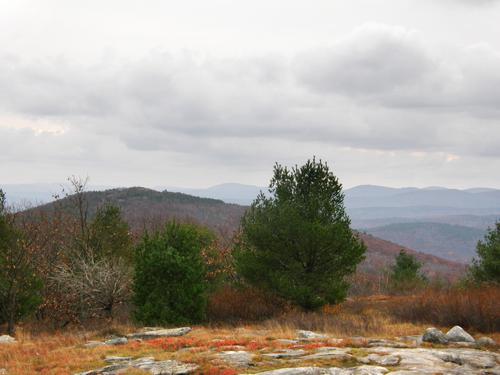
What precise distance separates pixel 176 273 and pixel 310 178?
891 centimetres

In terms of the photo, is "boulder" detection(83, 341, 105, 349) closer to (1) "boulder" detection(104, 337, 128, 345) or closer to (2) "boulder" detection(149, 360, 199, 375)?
(1) "boulder" detection(104, 337, 128, 345)

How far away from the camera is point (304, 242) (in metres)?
25.4

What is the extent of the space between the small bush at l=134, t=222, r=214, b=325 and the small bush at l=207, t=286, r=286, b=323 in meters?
2.75

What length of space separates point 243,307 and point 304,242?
15.7 feet

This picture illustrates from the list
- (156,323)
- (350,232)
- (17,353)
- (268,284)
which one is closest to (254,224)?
(268,284)

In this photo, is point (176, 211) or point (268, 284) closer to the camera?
point (268, 284)

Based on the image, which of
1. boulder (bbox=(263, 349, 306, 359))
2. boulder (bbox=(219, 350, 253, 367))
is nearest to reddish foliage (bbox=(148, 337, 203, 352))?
boulder (bbox=(219, 350, 253, 367))

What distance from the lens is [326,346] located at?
1468 cm

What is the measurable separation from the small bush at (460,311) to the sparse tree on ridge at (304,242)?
Answer: 3769mm

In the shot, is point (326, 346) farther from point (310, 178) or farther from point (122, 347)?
point (310, 178)

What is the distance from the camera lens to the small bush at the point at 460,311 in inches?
798

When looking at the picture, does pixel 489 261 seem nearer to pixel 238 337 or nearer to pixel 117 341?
pixel 238 337

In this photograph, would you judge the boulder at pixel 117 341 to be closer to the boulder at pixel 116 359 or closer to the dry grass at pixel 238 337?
the dry grass at pixel 238 337

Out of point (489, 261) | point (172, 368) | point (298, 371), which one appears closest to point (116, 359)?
point (172, 368)
